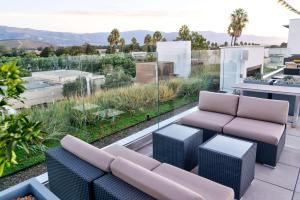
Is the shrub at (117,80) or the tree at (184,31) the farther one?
the tree at (184,31)

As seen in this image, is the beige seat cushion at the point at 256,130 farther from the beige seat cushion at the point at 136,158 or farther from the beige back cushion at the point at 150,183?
the beige back cushion at the point at 150,183

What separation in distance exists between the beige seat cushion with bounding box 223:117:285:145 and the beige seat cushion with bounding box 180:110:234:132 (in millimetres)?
130

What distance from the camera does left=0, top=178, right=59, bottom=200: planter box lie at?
2.00 m

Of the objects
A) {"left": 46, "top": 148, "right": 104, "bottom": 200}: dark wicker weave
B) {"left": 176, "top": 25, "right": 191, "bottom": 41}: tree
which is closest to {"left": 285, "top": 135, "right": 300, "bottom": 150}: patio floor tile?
{"left": 46, "top": 148, "right": 104, "bottom": 200}: dark wicker weave

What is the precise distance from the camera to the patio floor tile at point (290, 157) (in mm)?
3618

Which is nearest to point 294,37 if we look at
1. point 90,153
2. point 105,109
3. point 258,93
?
point 258,93

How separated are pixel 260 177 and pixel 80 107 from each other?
122 inches

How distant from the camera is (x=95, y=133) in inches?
171

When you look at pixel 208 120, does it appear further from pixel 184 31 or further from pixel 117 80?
pixel 184 31

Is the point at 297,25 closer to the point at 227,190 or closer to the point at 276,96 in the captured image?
the point at 276,96

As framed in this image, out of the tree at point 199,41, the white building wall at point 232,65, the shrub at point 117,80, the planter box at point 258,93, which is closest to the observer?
the shrub at point 117,80

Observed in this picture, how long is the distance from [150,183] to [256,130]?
2.47 metres

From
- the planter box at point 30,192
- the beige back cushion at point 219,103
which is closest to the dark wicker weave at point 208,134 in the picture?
the beige back cushion at point 219,103

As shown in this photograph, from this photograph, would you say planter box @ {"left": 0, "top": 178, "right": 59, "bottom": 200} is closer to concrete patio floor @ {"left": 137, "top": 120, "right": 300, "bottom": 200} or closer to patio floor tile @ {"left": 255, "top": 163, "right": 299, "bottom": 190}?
concrete patio floor @ {"left": 137, "top": 120, "right": 300, "bottom": 200}
